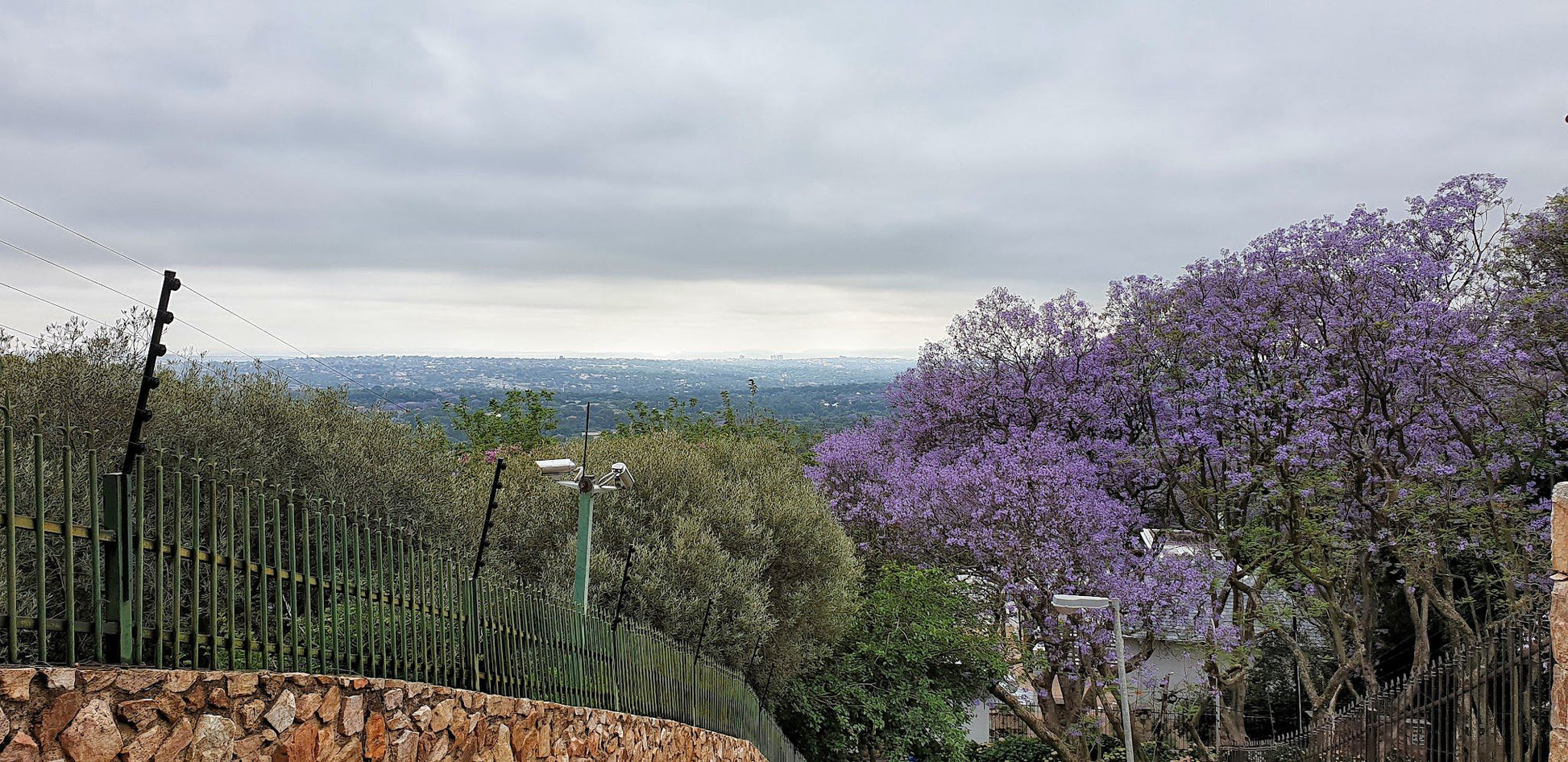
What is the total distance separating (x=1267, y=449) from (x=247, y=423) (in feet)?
49.7

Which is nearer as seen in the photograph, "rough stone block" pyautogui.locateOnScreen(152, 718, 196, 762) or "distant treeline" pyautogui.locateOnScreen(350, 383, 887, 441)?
"rough stone block" pyautogui.locateOnScreen(152, 718, 196, 762)

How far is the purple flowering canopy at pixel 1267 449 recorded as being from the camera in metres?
15.3

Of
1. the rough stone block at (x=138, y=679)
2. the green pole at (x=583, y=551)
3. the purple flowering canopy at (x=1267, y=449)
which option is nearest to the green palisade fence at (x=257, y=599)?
the rough stone block at (x=138, y=679)

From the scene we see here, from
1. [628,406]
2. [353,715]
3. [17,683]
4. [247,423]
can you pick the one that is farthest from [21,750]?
[628,406]

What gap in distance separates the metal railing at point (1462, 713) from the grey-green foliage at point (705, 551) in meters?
6.67

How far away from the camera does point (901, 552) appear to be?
20.0 m

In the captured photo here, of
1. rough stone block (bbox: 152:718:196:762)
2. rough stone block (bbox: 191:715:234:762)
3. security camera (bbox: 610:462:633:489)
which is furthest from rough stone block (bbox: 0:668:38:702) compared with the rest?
security camera (bbox: 610:462:633:489)

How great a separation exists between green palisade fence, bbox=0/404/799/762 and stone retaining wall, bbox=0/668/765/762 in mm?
102

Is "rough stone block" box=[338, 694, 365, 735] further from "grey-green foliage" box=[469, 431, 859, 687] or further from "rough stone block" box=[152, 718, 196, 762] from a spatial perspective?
"grey-green foliage" box=[469, 431, 859, 687]

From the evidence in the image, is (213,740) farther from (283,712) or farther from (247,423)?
(247,423)

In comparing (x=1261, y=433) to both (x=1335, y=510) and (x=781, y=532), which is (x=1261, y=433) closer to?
(x=1335, y=510)

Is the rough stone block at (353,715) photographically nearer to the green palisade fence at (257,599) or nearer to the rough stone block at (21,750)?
the green palisade fence at (257,599)

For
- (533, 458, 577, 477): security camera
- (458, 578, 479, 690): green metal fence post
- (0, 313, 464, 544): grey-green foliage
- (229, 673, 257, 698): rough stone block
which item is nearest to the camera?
(229, 673, 257, 698): rough stone block

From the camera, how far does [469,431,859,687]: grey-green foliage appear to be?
12.3 meters
